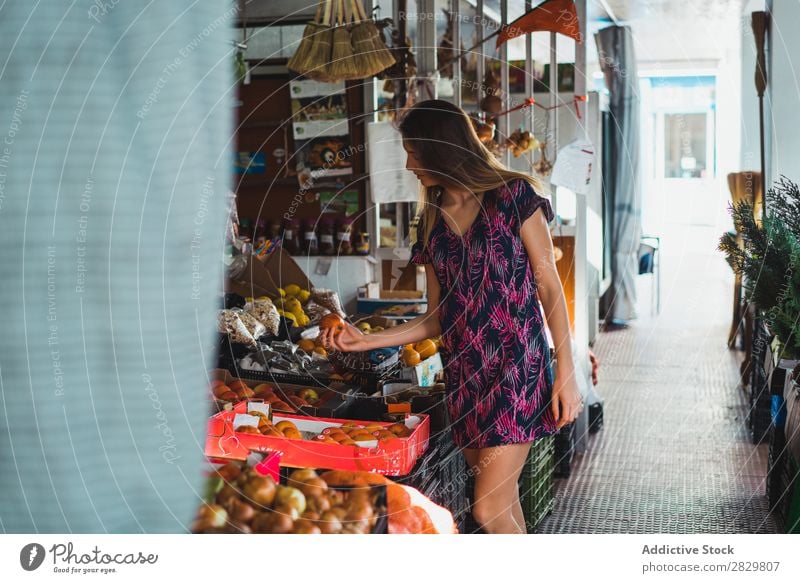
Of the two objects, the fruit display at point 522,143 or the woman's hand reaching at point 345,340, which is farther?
the fruit display at point 522,143

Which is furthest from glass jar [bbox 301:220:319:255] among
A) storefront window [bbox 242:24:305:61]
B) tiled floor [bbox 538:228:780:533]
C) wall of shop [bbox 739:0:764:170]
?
wall of shop [bbox 739:0:764:170]

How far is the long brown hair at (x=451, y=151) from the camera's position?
1.97m

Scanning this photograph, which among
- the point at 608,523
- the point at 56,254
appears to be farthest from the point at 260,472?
the point at 608,523

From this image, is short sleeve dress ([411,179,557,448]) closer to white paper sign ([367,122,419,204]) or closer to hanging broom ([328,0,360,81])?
hanging broom ([328,0,360,81])

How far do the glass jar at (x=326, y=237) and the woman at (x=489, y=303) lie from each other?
2185 millimetres

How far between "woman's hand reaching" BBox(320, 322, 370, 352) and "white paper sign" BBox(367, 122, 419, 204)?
1804 millimetres

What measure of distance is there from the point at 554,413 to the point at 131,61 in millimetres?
1246

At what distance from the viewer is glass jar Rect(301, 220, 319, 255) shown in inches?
169

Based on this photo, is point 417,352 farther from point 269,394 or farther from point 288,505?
point 288,505

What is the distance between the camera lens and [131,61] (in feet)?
3.65

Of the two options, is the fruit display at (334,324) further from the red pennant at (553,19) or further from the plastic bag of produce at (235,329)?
the red pennant at (553,19)

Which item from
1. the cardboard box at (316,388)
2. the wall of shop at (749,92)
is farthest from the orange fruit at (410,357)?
the wall of shop at (749,92)

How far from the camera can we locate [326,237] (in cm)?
427

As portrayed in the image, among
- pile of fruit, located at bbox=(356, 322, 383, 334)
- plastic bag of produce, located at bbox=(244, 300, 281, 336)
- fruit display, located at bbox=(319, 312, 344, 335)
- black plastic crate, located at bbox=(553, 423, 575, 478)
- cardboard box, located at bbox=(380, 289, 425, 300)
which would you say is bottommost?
black plastic crate, located at bbox=(553, 423, 575, 478)
